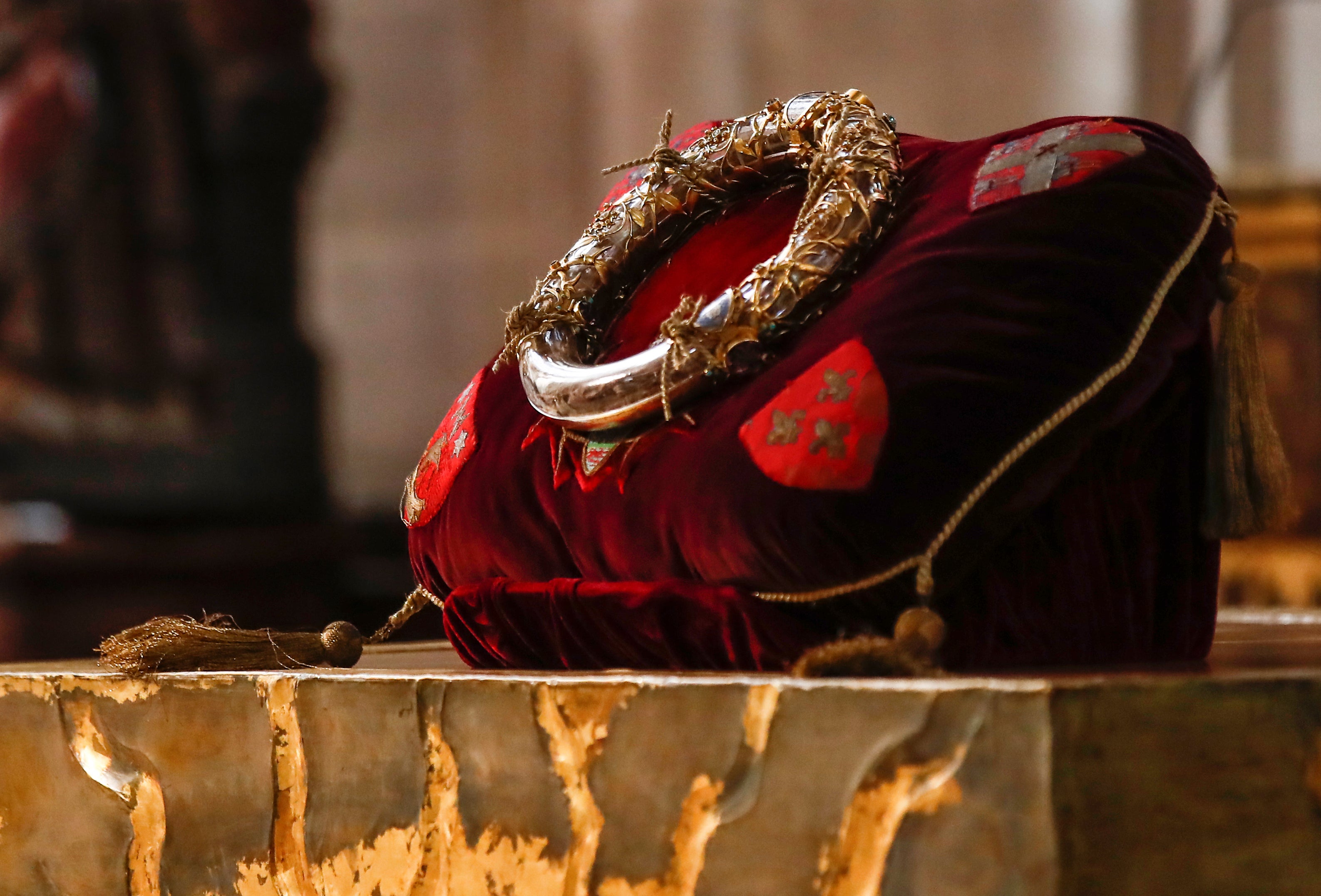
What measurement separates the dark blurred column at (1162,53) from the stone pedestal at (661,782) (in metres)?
A: 2.70

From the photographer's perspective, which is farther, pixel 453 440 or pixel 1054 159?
Result: pixel 453 440

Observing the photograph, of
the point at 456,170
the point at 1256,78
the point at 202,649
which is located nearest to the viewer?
the point at 202,649

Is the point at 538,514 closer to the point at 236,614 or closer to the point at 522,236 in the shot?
the point at 236,614

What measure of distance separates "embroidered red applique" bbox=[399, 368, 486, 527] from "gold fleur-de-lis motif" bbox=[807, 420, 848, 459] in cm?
34

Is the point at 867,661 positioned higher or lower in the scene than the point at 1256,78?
higher

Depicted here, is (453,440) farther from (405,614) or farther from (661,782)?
(661,782)

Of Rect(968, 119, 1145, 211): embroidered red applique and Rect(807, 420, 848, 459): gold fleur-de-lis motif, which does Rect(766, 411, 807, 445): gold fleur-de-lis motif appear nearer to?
Rect(807, 420, 848, 459): gold fleur-de-lis motif

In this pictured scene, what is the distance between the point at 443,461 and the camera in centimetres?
114

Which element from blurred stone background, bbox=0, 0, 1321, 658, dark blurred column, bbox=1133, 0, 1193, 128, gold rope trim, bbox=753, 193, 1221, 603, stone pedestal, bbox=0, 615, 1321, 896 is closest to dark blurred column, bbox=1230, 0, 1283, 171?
blurred stone background, bbox=0, 0, 1321, 658

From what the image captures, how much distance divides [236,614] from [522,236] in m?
1.59

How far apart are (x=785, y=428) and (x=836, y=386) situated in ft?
0.12

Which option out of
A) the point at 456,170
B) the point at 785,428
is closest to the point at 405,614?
the point at 785,428

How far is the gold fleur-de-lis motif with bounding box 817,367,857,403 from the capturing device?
0.84 m

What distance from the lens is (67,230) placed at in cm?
347
